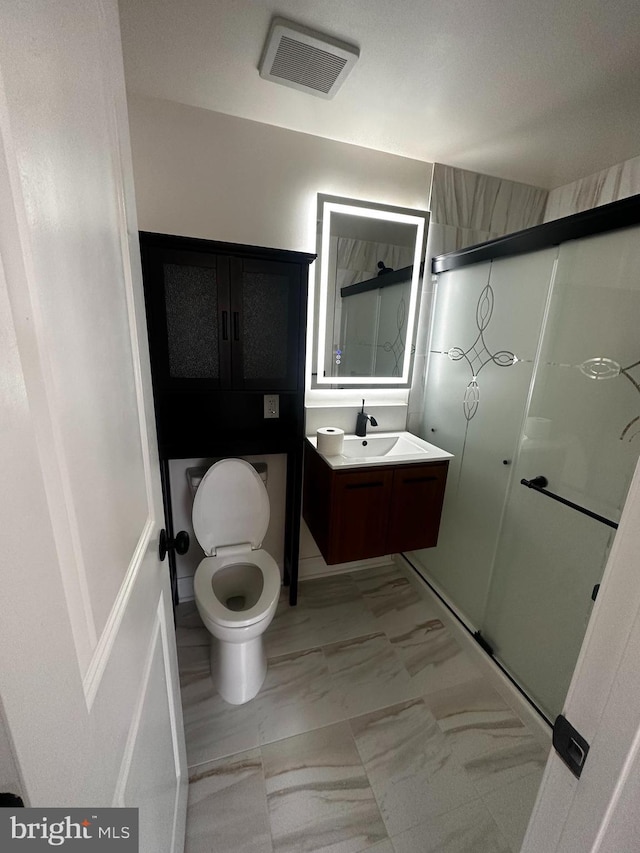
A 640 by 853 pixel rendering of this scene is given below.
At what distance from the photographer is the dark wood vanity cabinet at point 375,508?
1606 mm

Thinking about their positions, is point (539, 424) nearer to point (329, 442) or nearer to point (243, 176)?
point (329, 442)

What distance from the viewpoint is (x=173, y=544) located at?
886 millimetres

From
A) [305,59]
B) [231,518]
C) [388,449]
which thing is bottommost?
[231,518]

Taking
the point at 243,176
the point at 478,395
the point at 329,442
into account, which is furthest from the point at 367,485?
the point at 243,176

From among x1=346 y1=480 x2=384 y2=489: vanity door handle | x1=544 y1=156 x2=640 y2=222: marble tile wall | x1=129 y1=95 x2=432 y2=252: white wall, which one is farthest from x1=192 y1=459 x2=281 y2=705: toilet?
x1=544 y1=156 x2=640 y2=222: marble tile wall

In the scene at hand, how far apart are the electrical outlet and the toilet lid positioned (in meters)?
0.27

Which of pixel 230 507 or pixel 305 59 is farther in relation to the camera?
pixel 230 507

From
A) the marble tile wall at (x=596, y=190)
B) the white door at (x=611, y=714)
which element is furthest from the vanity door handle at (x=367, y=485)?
the marble tile wall at (x=596, y=190)

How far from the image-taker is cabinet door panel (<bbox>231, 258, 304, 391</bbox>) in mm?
1464

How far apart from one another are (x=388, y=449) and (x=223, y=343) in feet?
3.63

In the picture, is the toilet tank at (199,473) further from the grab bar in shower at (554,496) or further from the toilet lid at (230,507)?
the grab bar in shower at (554,496)

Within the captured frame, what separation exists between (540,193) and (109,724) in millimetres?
2814

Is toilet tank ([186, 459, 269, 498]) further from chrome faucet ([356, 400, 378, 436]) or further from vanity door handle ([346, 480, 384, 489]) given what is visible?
chrome faucet ([356, 400, 378, 436])

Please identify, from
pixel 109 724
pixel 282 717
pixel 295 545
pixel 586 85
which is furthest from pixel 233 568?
pixel 586 85
